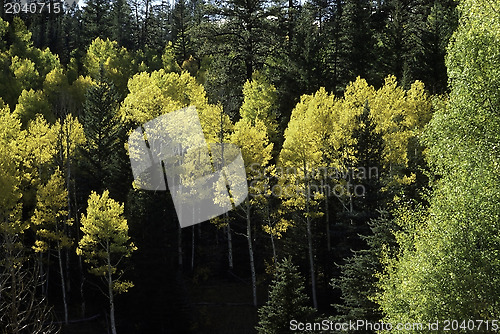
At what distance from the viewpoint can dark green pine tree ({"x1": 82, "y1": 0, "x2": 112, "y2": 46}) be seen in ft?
238

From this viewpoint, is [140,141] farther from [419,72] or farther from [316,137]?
[419,72]

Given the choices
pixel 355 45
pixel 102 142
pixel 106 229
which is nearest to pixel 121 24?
pixel 355 45

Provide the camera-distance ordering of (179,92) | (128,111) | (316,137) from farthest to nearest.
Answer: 1. (179,92)
2. (128,111)
3. (316,137)

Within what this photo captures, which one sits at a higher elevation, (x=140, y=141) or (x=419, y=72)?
(x=419, y=72)

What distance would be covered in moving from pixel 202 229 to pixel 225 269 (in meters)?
3.88

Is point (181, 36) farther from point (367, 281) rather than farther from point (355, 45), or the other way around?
point (367, 281)

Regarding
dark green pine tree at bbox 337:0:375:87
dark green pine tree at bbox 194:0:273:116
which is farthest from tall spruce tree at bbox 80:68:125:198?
dark green pine tree at bbox 337:0:375:87

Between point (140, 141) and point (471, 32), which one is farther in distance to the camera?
point (140, 141)

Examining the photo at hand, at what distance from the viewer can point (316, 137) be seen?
27.7 meters

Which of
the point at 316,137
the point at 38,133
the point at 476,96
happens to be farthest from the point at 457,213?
the point at 38,133

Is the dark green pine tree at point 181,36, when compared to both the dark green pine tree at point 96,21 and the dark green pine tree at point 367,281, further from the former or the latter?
the dark green pine tree at point 367,281

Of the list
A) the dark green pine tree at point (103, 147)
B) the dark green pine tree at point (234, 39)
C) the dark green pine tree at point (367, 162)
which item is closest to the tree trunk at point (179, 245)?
the dark green pine tree at point (103, 147)

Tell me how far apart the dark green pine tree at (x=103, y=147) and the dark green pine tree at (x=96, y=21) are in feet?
136

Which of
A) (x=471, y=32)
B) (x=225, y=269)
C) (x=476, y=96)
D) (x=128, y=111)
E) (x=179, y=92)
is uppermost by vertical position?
(x=179, y=92)
